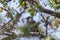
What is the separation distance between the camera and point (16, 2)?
5.31 ft

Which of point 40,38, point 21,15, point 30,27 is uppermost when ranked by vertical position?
point 21,15

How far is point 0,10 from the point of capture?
1632mm

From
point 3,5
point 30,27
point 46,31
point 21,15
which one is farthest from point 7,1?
point 46,31

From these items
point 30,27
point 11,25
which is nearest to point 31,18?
point 30,27

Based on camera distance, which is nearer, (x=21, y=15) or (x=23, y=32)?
(x=23, y=32)

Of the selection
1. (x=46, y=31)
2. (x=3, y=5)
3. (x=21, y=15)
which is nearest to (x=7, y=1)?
(x=3, y=5)

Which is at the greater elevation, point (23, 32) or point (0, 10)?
point (0, 10)

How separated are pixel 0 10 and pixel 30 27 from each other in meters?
0.33

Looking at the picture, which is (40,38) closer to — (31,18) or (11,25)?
(31,18)

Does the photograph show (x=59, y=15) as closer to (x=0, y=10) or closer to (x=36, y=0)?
(x=36, y=0)

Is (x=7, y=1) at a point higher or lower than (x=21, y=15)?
higher

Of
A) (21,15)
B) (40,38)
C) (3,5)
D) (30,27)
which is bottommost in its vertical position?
(40,38)

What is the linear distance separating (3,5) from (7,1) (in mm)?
61

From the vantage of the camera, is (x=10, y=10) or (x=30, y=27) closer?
(x=30, y=27)
